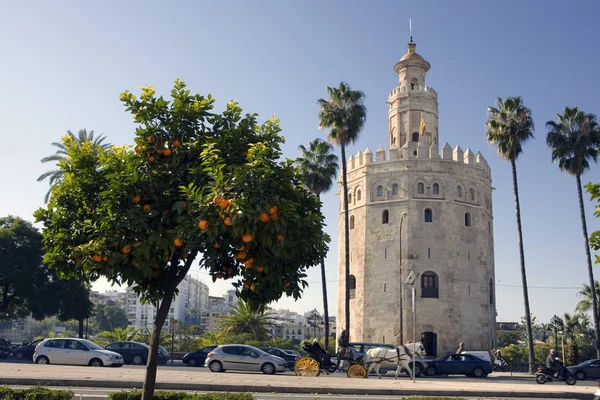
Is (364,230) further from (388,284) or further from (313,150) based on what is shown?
(313,150)

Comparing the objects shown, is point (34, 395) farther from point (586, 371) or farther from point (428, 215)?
point (428, 215)

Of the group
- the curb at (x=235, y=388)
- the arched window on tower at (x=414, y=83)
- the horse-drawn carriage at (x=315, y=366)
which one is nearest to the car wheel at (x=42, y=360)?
the curb at (x=235, y=388)

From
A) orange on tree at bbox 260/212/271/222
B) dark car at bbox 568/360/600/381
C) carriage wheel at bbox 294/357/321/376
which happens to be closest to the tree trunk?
orange on tree at bbox 260/212/271/222

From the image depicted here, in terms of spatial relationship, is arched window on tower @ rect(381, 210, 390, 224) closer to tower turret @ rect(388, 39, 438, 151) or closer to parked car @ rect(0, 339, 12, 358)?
tower turret @ rect(388, 39, 438, 151)

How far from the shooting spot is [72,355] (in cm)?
2502

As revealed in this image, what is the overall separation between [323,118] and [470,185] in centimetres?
1487

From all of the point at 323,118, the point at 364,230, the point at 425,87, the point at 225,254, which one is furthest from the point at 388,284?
the point at 225,254

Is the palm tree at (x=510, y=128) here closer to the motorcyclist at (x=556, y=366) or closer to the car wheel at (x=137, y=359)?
the motorcyclist at (x=556, y=366)

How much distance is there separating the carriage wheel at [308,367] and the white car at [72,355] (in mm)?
8510

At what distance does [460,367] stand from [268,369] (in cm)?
1032

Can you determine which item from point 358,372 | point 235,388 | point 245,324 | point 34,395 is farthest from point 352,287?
point 34,395

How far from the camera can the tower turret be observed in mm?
52531

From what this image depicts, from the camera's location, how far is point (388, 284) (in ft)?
155

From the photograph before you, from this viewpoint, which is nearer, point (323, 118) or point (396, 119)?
point (323, 118)
